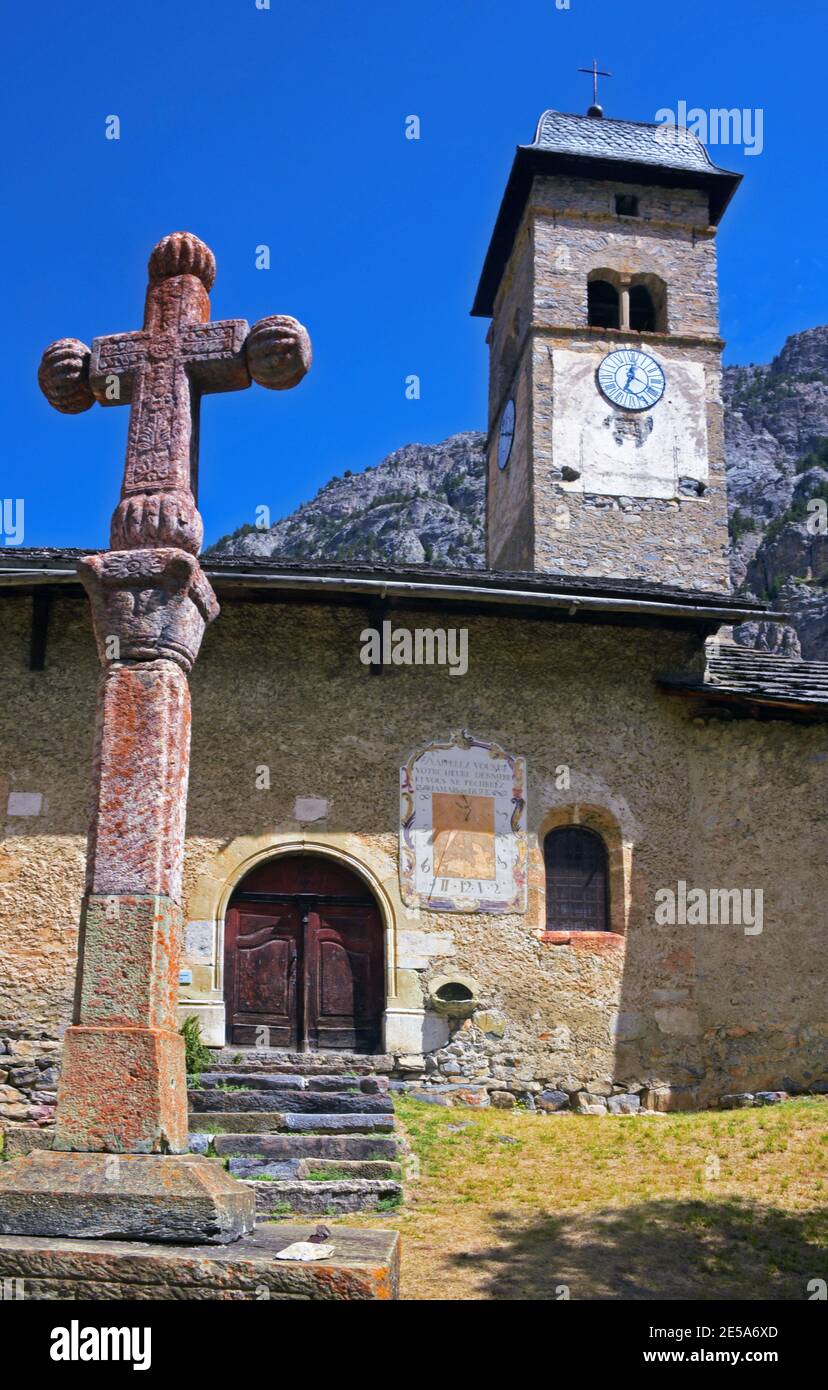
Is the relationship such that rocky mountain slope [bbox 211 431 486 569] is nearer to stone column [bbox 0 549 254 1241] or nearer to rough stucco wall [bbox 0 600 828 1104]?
rough stucco wall [bbox 0 600 828 1104]

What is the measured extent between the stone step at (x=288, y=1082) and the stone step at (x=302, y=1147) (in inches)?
46.7

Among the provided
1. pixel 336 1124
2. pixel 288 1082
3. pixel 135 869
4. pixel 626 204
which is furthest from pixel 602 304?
pixel 135 869

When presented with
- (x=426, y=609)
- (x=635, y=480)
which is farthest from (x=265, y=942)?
(x=635, y=480)

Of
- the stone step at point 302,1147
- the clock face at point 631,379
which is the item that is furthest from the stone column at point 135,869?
the clock face at point 631,379

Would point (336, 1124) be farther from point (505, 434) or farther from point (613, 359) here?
point (505, 434)

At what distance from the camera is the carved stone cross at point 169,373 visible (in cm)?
590

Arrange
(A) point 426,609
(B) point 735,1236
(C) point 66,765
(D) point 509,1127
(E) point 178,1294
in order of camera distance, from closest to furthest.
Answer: (E) point 178,1294
(B) point 735,1236
(D) point 509,1127
(C) point 66,765
(A) point 426,609

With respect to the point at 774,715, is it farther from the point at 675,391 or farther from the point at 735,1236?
the point at 675,391

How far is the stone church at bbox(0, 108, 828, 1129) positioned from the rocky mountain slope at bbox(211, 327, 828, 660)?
31.9 metres

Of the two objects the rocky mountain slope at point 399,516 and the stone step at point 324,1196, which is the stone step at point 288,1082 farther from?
the rocky mountain slope at point 399,516

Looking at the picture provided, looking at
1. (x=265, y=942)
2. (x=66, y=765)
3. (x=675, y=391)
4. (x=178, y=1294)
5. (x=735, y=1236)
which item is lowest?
(x=735, y=1236)

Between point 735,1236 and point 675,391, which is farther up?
Answer: point 675,391

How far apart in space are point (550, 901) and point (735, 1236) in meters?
5.17
